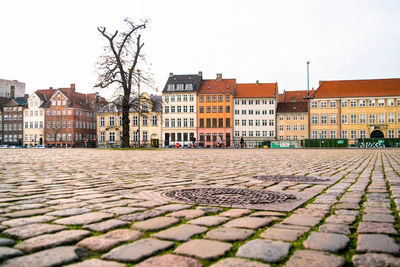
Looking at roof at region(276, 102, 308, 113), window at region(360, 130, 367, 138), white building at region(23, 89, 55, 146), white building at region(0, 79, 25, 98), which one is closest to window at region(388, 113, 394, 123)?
window at region(360, 130, 367, 138)

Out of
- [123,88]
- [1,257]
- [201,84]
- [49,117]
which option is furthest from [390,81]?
[1,257]

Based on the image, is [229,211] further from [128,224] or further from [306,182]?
[306,182]

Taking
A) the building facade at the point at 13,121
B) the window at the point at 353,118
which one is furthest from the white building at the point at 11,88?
the window at the point at 353,118

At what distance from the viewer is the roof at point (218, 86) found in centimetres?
7425

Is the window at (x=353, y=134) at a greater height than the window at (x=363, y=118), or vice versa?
the window at (x=363, y=118)

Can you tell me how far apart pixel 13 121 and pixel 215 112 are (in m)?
50.6

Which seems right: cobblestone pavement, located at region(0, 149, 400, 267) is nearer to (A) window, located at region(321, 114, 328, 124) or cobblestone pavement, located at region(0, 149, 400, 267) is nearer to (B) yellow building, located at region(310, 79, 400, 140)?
(A) window, located at region(321, 114, 328, 124)

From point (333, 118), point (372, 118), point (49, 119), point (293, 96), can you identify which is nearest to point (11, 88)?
point (49, 119)

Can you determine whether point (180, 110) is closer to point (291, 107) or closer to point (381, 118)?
point (291, 107)

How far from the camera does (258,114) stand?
73125mm

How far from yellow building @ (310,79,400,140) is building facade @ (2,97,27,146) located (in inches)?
2617

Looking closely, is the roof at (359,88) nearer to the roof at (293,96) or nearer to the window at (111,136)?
the roof at (293,96)

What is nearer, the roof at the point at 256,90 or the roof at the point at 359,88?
the roof at the point at 359,88

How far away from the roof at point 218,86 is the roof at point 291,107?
9.67 m
